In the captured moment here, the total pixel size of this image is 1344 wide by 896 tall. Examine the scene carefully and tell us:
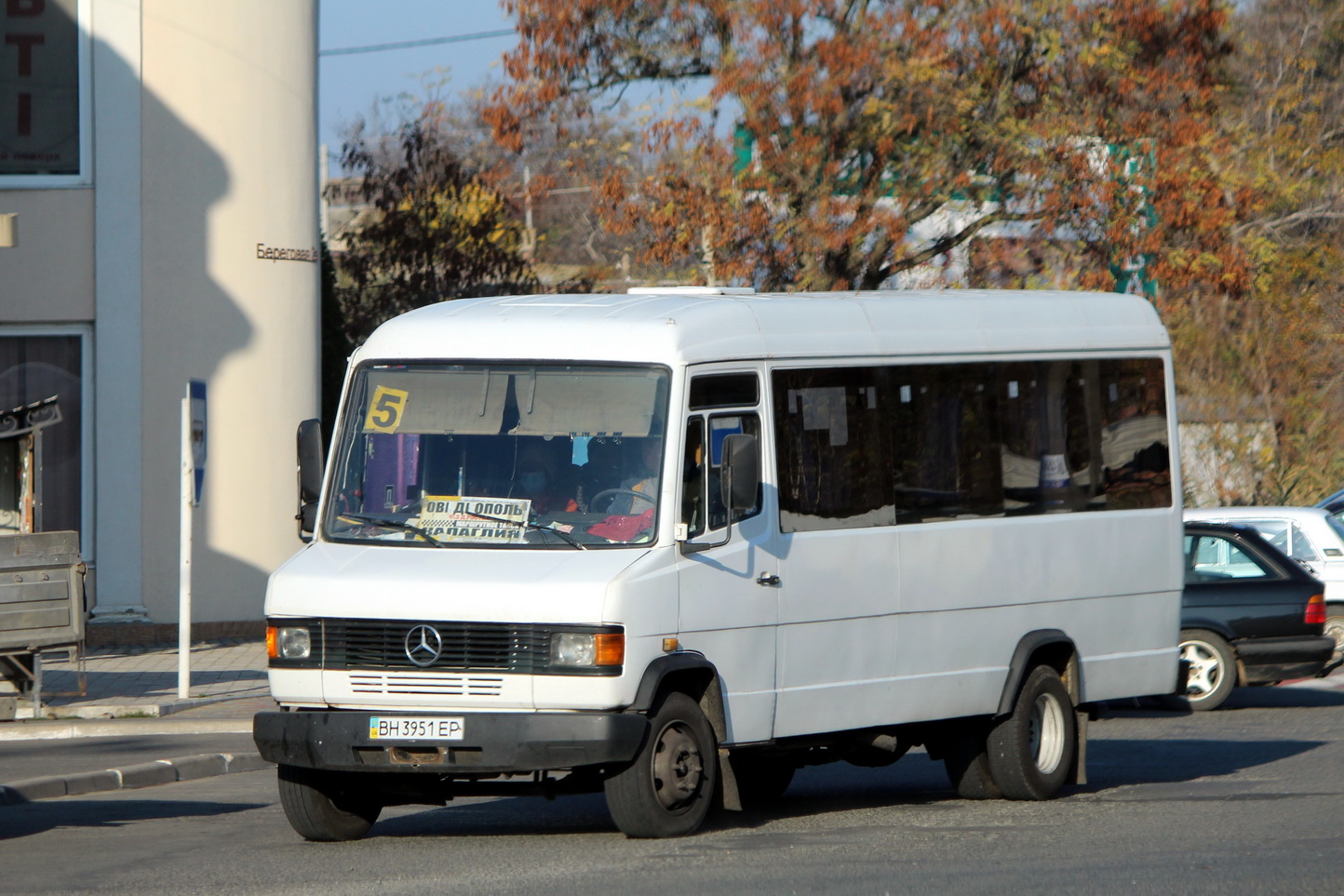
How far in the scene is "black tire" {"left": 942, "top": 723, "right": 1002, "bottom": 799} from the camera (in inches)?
426

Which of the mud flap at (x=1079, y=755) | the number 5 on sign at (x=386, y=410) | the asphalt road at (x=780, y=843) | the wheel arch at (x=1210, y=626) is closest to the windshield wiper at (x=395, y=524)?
the number 5 on sign at (x=386, y=410)

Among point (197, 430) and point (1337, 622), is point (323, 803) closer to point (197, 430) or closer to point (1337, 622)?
point (197, 430)

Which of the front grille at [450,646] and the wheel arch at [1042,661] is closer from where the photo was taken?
the front grille at [450,646]

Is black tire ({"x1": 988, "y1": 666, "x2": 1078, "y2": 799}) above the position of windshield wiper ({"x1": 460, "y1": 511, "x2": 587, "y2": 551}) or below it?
below

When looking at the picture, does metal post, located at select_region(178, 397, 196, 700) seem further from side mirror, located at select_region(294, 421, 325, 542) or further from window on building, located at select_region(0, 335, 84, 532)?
side mirror, located at select_region(294, 421, 325, 542)

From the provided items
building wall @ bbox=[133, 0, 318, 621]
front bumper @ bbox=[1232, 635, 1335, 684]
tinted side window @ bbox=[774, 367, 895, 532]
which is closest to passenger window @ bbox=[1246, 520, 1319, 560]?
front bumper @ bbox=[1232, 635, 1335, 684]

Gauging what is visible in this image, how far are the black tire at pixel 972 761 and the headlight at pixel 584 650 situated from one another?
10.0 ft

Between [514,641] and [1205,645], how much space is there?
938 cm

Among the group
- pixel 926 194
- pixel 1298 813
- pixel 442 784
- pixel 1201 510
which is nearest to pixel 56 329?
A: pixel 926 194

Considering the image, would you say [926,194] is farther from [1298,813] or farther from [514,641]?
[514,641]

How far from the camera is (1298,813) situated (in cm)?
1013

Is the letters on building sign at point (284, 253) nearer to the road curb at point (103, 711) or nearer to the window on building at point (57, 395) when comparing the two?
the window on building at point (57, 395)

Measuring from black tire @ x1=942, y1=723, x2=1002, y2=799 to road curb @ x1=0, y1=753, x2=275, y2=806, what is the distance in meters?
3.80

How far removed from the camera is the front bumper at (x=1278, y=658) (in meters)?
16.2
